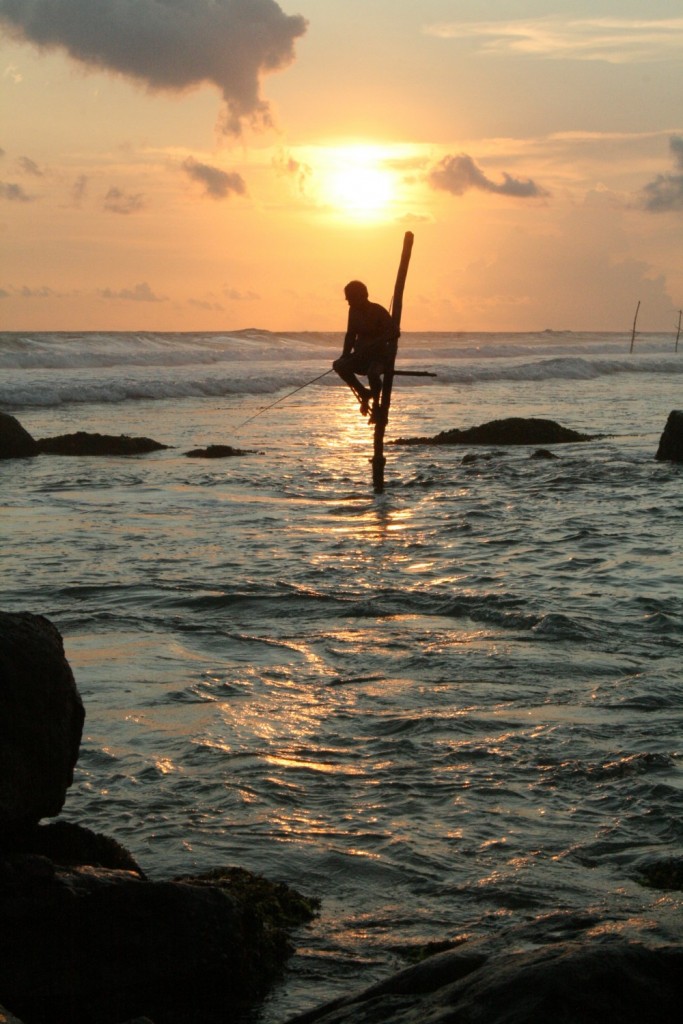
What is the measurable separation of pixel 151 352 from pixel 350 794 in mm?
58948

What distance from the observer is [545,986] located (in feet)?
9.05

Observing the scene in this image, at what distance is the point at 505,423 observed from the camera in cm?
2241

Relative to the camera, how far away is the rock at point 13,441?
2017 cm

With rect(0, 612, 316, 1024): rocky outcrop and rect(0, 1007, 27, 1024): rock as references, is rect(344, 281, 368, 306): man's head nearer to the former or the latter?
rect(0, 612, 316, 1024): rocky outcrop

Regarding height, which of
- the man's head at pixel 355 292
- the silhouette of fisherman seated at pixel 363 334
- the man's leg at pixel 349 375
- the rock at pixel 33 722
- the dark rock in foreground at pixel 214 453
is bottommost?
the dark rock in foreground at pixel 214 453

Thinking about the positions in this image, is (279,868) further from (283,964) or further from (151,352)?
(151,352)

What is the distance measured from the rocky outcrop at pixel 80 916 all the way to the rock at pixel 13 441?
16813 mm

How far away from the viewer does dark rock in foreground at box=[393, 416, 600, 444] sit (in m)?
21.8

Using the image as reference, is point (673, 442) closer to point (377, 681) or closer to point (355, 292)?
point (355, 292)

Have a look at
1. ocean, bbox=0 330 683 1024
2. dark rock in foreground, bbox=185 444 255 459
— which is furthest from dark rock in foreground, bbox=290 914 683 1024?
dark rock in foreground, bbox=185 444 255 459

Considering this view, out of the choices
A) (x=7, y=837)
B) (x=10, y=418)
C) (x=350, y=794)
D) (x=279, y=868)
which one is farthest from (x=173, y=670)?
(x=10, y=418)

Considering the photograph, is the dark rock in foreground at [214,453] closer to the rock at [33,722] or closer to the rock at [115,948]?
the rock at [33,722]

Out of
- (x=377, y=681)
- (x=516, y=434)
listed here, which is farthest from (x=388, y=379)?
(x=377, y=681)

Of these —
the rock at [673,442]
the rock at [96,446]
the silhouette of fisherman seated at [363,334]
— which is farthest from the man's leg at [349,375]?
the rock at [96,446]
